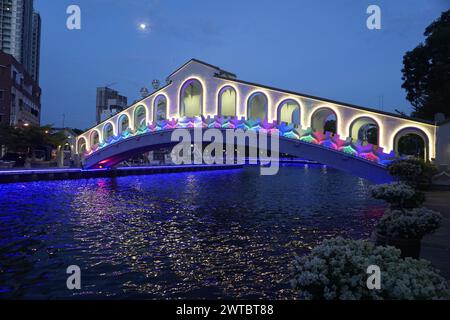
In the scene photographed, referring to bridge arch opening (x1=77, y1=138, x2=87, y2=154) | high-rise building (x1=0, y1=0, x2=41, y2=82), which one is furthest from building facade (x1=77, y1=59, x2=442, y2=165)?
high-rise building (x1=0, y1=0, x2=41, y2=82)

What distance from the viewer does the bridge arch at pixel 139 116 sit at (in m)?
39.1

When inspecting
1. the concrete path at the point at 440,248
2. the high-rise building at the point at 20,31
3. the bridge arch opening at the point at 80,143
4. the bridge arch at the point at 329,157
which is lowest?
the concrete path at the point at 440,248

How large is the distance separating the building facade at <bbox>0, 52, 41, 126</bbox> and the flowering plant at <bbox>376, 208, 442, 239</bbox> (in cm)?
5378

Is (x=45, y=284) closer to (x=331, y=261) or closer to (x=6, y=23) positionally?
(x=331, y=261)

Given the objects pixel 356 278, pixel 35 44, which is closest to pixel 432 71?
pixel 356 278

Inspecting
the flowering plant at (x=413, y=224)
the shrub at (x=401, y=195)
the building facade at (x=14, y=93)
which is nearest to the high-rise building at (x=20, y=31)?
the building facade at (x=14, y=93)

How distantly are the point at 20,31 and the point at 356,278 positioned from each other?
17052 centimetres

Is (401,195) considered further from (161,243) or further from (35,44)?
(35,44)

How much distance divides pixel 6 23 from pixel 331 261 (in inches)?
6512

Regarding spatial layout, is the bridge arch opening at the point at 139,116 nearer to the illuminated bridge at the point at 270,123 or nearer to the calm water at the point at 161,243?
the illuminated bridge at the point at 270,123

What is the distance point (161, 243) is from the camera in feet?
41.7

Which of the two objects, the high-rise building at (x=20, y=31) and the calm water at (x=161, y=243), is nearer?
the calm water at (x=161, y=243)

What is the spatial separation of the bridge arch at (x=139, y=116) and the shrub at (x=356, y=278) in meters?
34.8

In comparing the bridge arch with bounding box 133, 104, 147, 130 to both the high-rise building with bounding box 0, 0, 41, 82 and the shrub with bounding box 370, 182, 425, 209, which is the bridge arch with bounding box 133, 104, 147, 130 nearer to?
the shrub with bounding box 370, 182, 425, 209
